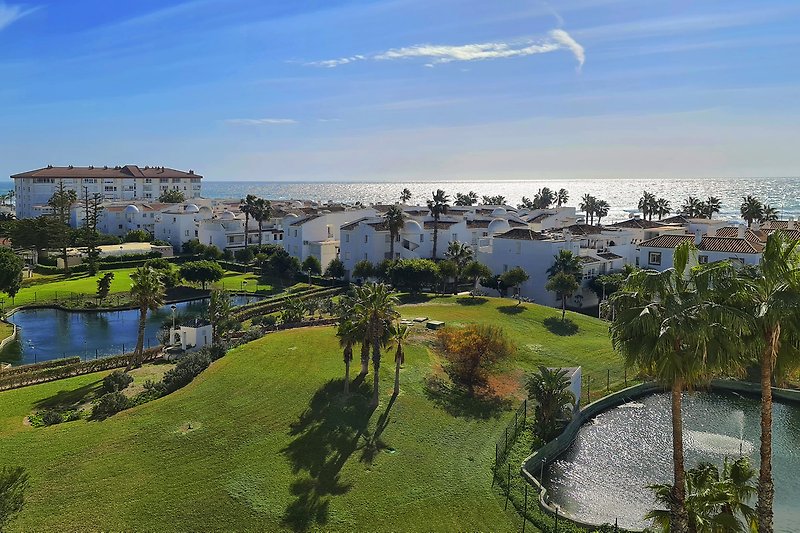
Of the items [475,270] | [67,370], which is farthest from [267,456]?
[475,270]

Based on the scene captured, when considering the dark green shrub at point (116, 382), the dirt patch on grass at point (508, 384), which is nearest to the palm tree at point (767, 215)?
the dirt patch on grass at point (508, 384)

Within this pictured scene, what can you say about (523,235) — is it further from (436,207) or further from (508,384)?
(508,384)

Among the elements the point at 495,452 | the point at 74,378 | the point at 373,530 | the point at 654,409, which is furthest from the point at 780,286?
the point at 74,378

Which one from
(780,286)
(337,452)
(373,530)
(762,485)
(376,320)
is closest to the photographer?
(780,286)

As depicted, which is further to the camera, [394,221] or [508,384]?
[394,221]

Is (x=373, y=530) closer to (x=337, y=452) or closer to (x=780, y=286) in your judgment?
(x=337, y=452)

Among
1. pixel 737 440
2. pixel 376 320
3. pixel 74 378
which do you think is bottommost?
pixel 737 440
